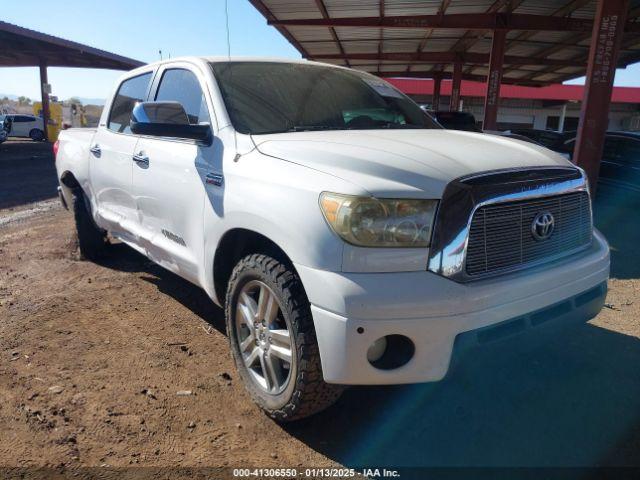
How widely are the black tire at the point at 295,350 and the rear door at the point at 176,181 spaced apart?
0.64 meters

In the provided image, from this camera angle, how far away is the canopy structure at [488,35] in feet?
25.3

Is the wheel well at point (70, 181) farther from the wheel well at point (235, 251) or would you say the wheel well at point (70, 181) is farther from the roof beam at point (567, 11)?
the roof beam at point (567, 11)

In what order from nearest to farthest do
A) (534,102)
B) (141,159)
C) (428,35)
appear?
(141,159), (428,35), (534,102)

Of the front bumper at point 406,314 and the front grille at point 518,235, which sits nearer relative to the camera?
the front bumper at point 406,314

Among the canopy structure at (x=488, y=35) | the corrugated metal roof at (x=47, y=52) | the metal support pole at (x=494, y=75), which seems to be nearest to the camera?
the canopy structure at (x=488, y=35)

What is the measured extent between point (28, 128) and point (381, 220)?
34115 mm

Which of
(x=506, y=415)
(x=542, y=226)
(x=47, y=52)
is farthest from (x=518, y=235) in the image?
(x=47, y=52)

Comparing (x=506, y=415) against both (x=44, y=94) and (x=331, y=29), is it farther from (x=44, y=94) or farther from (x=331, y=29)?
(x=44, y=94)

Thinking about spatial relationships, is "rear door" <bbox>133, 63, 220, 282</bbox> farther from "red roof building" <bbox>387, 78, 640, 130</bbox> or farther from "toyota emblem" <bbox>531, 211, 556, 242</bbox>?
"red roof building" <bbox>387, 78, 640, 130</bbox>

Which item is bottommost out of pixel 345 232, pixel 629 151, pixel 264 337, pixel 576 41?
pixel 264 337

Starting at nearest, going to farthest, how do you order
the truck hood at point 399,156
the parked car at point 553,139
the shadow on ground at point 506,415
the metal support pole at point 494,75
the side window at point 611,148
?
1. the truck hood at point 399,156
2. the shadow on ground at point 506,415
3. the side window at point 611,148
4. the parked car at point 553,139
5. the metal support pole at point 494,75

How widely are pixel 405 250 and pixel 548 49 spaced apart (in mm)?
16959

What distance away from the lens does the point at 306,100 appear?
334cm

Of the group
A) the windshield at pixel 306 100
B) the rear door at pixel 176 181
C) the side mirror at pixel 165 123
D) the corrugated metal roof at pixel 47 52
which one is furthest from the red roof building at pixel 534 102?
the side mirror at pixel 165 123
